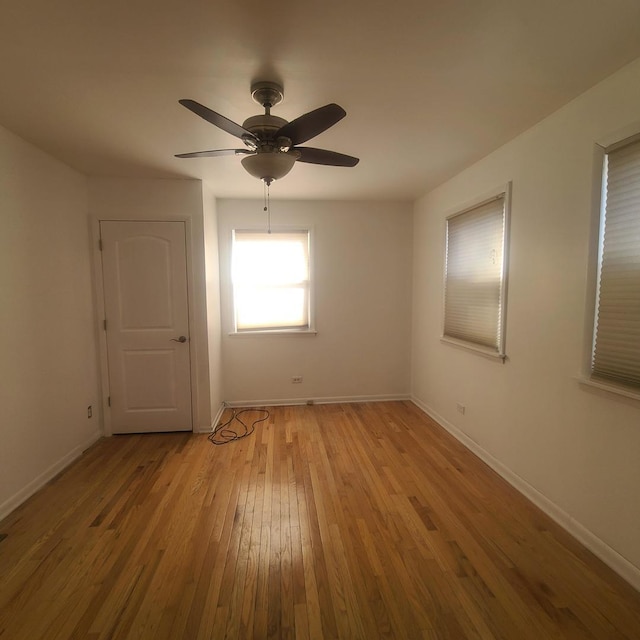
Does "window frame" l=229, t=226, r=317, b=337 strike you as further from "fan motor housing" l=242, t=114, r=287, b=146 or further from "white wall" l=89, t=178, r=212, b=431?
"fan motor housing" l=242, t=114, r=287, b=146

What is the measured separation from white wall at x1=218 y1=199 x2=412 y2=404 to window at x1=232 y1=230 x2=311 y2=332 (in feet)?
0.38

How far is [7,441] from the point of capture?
2.09 meters

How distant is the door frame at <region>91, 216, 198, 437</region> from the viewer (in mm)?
3061

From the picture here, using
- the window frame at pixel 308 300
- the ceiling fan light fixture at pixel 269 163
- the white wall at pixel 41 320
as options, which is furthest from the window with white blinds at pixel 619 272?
the white wall at pixel 41 320

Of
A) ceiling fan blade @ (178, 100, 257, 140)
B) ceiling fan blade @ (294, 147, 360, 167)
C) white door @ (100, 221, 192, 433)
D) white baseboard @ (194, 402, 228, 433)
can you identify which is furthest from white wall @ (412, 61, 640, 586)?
white door @ (100, 221, 192, 433)

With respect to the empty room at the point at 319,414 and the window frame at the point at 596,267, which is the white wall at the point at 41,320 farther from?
the window frame at the point at 596,267

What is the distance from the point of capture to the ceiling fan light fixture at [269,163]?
5.55 ft

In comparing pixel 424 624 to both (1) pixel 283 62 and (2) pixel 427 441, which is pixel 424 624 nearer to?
(2) pixel 427 441

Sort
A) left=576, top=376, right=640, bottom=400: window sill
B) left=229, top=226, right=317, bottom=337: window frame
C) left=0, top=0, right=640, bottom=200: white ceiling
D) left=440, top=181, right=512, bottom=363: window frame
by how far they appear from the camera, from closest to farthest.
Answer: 1. left=0, top=0, right=640, bottom=200: white ceiling
2. left=576, top=376, right=640, bottom=400: window sill
3. left=440, top=181, right=512, bottom=363: window frame
4. left=229, top=226, right=317, bottom=337: window frame

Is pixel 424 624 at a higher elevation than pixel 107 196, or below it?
below

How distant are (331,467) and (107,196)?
3.22 m

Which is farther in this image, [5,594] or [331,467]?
[331,467]

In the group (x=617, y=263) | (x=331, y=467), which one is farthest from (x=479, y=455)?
(x=617, y=263)

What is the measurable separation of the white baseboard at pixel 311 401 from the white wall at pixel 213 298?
0.28m
